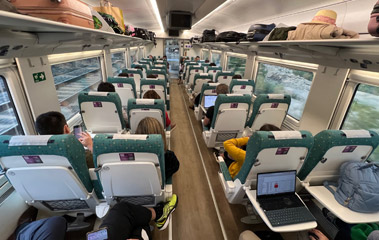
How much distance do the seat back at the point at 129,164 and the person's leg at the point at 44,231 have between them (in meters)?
0.43

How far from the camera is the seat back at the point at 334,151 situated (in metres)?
1.64

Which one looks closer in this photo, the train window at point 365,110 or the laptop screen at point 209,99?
the train window at point 365,110

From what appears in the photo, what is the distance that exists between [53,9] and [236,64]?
26.8ft

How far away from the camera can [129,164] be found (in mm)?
1493

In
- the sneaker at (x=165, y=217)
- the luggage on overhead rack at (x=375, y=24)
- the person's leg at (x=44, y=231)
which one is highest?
the luggage on overhead rack at (x=375, y=24)

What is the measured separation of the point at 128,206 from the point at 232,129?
2321mm

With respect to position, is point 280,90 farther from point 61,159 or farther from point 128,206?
point 61,159

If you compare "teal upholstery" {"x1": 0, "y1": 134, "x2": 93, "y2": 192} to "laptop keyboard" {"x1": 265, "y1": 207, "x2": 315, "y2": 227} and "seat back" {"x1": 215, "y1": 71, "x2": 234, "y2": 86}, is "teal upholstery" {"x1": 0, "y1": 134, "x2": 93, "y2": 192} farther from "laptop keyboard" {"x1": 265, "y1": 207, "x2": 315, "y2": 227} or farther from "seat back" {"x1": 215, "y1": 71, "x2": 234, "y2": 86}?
"seat back" {"x1": 215, "y1": 71, "x2": 234, "y2": 86}

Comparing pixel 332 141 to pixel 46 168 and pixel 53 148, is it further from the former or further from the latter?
pixel 46 168

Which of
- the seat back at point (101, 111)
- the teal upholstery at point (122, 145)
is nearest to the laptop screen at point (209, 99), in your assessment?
the seat back at point (101, 111)

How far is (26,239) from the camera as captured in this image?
139 cm

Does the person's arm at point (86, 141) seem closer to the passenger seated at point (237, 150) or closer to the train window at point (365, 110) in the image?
the passenger seated at point (237, 150)

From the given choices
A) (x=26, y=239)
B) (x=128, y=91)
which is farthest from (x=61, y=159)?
(x=128, y=91)

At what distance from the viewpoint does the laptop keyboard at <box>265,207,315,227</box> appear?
1.53 metres
